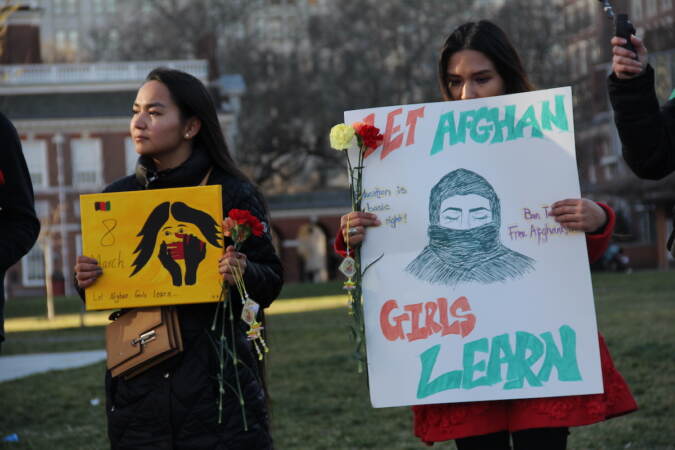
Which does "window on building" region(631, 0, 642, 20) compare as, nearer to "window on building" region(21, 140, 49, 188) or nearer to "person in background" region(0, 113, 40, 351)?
"window on building" region(21, 140, 49, 188)

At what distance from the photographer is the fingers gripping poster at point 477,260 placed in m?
3.52

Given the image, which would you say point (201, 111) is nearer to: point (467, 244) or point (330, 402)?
point (467, 244)

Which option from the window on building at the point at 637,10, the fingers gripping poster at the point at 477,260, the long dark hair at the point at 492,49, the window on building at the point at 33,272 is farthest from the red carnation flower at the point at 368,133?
the window on building at the point at 637,10

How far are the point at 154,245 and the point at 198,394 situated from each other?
510 millimetres

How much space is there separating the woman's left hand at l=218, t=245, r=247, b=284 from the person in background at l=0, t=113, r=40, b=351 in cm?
70

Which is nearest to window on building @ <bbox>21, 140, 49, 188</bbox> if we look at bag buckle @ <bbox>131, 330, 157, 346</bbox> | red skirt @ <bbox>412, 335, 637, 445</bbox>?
bag buckle @ <bbox>131, 330, 157, 346</bbox>

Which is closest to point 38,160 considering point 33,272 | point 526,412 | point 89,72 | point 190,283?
point 89,72

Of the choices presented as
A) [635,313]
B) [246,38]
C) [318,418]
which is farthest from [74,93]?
[318,418]

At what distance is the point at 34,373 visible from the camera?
1162 centimetres

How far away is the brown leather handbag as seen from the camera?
3.49m

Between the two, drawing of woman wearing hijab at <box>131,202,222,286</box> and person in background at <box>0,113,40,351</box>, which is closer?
drawing of woman wearing hijab at <box>131,202,222,286</box>

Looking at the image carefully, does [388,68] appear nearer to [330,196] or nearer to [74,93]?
[330,196]

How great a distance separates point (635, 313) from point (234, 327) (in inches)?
482

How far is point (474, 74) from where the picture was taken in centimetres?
370
